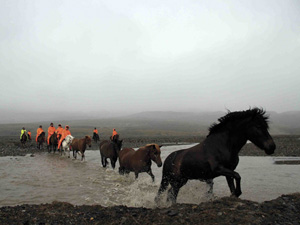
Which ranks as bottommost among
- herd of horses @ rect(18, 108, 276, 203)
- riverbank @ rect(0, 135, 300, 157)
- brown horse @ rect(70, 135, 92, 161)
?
riverbank @ rect(0, 135, 300, 157)

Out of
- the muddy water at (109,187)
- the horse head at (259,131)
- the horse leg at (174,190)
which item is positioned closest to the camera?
the horse head at (259,131)

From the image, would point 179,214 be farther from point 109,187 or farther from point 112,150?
point 112,150

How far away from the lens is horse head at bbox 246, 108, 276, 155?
527 cm

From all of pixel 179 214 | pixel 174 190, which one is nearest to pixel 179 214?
pixel 179 214

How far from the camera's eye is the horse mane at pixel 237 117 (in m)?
5.48

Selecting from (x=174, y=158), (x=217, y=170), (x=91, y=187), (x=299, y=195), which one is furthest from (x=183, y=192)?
(x=91, y=187)

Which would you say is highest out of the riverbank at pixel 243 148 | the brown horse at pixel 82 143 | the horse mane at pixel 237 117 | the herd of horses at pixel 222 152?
the horse mane at pixel 237 117

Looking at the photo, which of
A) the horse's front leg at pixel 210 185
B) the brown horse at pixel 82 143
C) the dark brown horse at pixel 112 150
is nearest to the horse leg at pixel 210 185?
the horse's front leg at pixel 210 185

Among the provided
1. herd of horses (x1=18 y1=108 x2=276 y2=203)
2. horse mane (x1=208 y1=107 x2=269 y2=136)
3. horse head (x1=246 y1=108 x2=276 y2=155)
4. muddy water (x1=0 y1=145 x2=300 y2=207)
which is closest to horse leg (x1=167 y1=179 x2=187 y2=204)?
herd of horses (x1=18 y1=108 x2=276 y2=203)

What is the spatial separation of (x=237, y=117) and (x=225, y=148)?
31.8 inches

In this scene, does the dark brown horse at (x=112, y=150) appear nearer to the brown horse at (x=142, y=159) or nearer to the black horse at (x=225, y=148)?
the brown horse at (x=142, y=159)

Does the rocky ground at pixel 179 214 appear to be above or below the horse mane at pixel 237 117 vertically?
below

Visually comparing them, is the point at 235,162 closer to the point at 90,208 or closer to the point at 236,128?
the point at 236,128

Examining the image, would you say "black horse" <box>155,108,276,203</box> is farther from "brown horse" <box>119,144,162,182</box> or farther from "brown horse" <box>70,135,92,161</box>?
"brown horse" <box>70,135,92,161</box>
